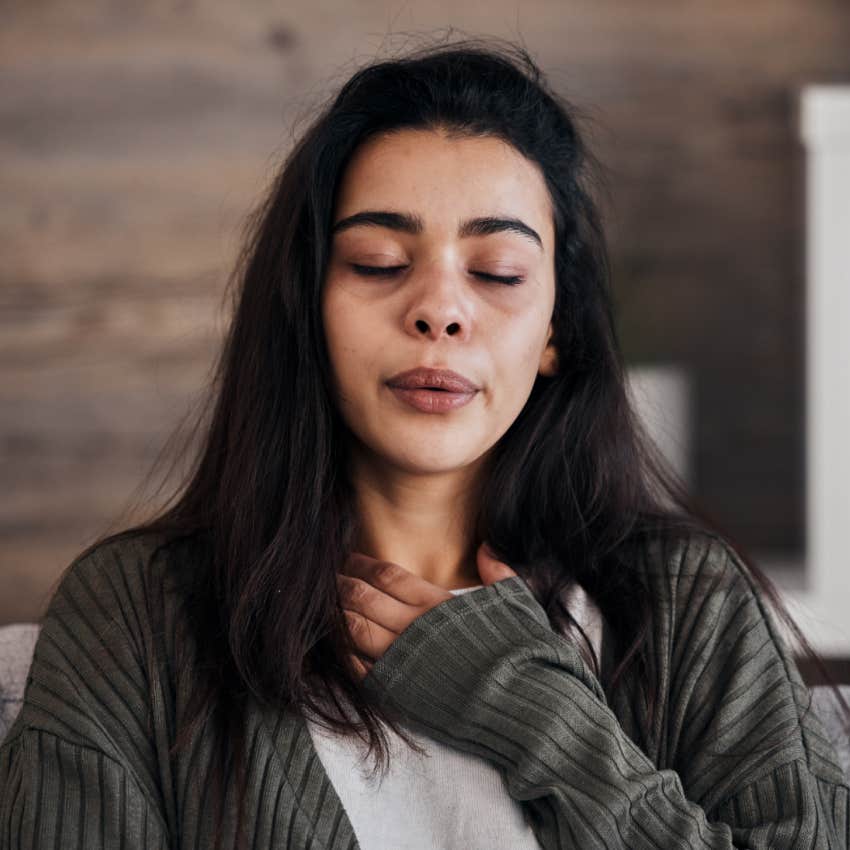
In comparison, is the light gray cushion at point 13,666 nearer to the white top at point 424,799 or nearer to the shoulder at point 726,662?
the white top at point 424,799

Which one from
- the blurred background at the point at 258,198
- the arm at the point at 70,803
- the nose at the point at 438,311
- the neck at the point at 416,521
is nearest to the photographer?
the arm at the point at 70,803

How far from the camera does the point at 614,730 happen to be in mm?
1098

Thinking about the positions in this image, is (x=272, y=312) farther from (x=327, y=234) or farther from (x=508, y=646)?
(x=508, y=646)

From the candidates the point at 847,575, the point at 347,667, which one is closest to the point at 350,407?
the point at 347,667

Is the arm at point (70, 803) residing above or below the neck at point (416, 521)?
below

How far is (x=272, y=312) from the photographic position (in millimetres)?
1226

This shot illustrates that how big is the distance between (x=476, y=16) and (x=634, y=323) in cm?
67

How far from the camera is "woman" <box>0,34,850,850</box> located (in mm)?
1084

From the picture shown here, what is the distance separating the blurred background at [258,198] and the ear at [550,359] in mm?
1254

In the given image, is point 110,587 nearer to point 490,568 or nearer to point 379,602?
point 379,602

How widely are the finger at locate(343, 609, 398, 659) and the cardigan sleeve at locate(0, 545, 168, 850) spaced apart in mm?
181

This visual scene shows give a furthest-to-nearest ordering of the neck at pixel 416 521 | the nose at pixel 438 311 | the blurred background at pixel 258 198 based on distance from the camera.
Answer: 1. the blurred background at pixel 258 198
2. the neck at pixel 416 521
3. the nose at pixel 438 311

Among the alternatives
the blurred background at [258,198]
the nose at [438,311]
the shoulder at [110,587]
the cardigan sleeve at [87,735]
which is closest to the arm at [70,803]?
the cardigan sleeve at [87,735]

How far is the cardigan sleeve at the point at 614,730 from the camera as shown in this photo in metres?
1.07
